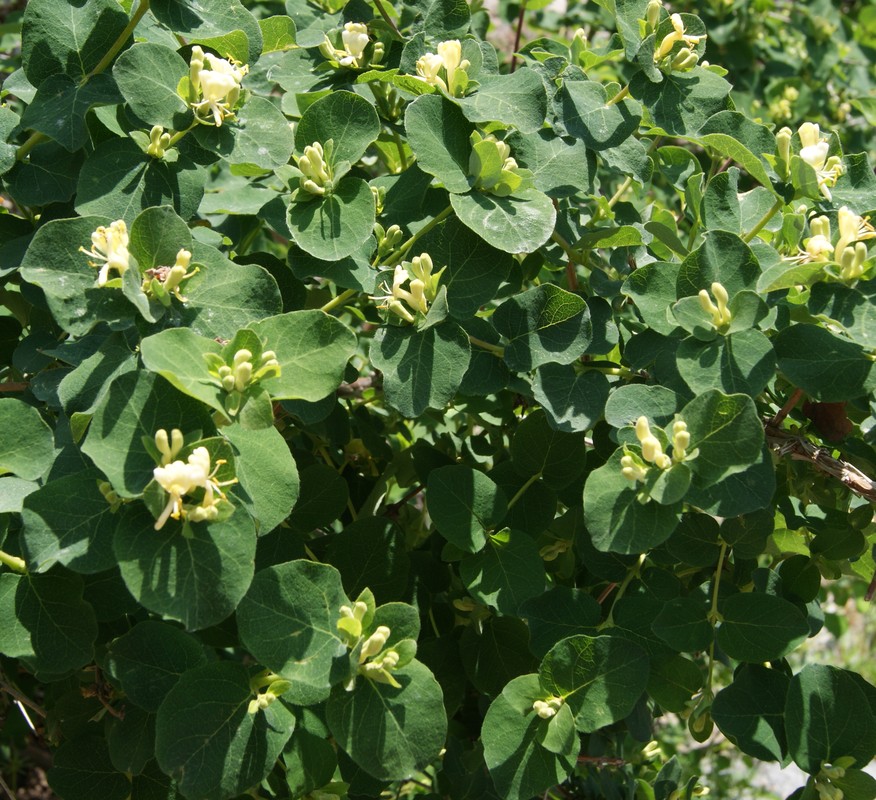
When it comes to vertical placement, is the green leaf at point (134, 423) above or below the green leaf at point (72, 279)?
below

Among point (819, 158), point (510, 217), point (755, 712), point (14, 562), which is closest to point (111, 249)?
point (14, 562)

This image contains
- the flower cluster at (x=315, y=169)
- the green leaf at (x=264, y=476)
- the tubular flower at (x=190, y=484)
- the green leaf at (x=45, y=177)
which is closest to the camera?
the tubular flower at (x=190, y=484)

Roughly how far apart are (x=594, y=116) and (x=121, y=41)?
0.72 metres

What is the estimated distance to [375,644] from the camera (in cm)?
114

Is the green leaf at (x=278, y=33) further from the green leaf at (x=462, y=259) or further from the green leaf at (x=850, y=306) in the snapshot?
the green leaf at (x=850, y=306)

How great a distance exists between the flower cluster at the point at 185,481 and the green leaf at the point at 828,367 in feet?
2.50

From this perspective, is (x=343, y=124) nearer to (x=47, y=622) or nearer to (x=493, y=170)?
(x=493, y=170)

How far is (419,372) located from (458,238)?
22cm

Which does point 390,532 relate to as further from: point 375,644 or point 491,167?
point 491,167

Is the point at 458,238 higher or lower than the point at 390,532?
higher

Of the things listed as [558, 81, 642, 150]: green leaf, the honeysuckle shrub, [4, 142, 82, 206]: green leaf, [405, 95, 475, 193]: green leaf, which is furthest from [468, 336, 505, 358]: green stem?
[4, 142, 82, 206]: green leaf

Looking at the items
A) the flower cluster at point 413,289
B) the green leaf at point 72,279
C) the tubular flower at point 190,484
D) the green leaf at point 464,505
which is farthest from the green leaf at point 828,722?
the green leaf at point 72,279

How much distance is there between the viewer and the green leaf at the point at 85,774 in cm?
143

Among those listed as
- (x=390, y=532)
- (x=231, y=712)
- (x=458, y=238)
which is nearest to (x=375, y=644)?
(x=231, y=712)
